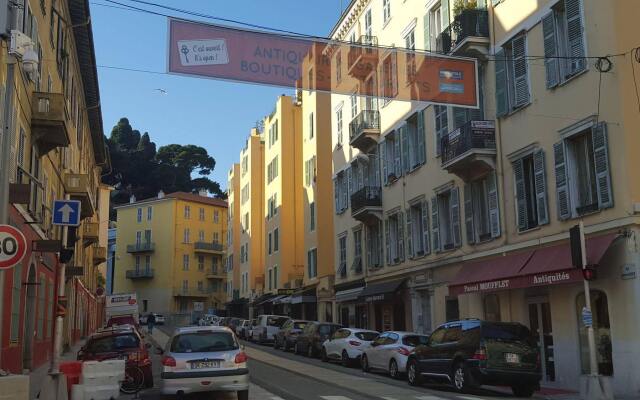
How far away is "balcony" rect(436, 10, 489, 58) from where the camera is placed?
2295 cm

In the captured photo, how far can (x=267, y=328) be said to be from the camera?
39938 mm

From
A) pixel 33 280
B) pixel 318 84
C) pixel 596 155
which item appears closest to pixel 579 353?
pixel 596 155

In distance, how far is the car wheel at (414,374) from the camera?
60.5 ft

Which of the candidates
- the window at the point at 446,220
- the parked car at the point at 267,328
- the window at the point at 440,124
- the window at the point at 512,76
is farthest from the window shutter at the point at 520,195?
the parked car at the point at 267,328

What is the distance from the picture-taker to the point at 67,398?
1119 cm

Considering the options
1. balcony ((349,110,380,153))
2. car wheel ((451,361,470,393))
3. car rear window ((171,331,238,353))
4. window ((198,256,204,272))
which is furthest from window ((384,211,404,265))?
window ((198,256,204,272))

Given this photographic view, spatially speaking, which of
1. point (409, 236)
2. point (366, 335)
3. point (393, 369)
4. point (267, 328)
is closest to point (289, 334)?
point (267, 328)

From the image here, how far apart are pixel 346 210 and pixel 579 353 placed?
67.6 ft

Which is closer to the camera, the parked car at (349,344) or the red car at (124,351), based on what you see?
the red car at (124,351)

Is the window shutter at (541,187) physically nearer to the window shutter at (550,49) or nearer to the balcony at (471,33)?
the window shutter at (550,49)

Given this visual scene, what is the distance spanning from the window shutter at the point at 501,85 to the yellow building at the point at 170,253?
224 feet

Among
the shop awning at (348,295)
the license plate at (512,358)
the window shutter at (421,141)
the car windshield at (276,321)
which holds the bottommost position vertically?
the license plate at (512,358)

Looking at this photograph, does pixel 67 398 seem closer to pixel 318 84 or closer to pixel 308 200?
pixel 318 84

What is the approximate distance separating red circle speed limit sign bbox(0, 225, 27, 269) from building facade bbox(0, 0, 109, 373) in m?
1.29
